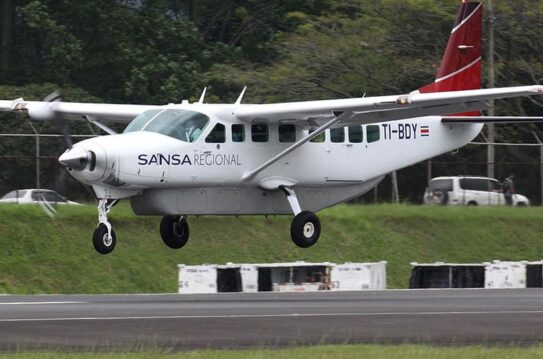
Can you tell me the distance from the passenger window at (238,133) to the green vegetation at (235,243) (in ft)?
25.7

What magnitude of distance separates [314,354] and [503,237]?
26796 millimetres

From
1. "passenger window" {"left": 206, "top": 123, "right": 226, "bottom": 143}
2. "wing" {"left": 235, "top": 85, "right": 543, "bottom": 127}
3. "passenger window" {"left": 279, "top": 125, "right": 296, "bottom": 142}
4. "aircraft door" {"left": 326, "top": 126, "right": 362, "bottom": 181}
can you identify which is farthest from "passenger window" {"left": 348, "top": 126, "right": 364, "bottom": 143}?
"passenger window" {"left": 206, "top": 123, "right": 226, "bottom": 143}

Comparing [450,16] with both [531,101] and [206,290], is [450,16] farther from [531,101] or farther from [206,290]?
[206,290]

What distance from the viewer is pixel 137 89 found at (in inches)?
2159

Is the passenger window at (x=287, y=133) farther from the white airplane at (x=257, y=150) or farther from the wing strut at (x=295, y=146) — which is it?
the wing strut at (x=295, y=146)

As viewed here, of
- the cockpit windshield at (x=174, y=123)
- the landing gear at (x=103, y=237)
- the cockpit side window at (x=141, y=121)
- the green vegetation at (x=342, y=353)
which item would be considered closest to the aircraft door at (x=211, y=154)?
the cockpit windshield at (x=174, y=123)

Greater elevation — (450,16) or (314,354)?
(450,16)

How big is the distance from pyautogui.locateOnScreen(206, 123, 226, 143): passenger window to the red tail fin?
6266 mm

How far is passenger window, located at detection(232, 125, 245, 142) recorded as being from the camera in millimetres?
29094

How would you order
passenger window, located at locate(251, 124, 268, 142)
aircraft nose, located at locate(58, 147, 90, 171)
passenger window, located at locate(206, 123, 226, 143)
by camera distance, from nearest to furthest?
aircraft nose, located at locate(58, 147, 90, 171) → passenger window, located at locate(206, 123, 226, 143) → passenger window, located at locate(251, 124, 268, 142)

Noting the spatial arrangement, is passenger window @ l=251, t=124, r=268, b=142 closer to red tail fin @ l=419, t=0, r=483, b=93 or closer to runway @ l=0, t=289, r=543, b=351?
runway @ l=0, t=289, r=543, b=351

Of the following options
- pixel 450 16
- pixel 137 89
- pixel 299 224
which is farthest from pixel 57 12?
pixel 299 224

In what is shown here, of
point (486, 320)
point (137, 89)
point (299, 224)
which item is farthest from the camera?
point (137, 89)

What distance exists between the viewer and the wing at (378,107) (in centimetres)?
2817
